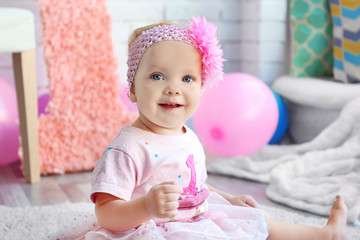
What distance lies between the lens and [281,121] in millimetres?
2146

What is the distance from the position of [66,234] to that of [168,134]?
30 cm

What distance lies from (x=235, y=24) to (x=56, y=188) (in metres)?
1.27

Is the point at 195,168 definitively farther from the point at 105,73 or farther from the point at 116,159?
the point at 105,73

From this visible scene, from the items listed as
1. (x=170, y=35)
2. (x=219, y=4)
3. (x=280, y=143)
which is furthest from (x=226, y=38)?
(x=170, y=35)

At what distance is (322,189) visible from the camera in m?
1.51

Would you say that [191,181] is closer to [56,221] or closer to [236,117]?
[56,221]

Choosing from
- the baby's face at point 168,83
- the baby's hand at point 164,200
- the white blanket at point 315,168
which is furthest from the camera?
the white blanket at point 315,168

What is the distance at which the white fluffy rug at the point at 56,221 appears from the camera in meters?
1.04

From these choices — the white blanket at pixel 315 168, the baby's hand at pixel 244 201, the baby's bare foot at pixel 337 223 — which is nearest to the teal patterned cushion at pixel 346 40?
the white blanket at pixel 315 168

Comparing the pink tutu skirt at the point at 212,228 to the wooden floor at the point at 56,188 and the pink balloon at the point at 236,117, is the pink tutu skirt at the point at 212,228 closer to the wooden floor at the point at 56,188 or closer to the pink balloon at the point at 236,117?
the wooden floor at the point at 56,188

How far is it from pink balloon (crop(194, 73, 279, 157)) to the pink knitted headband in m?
0.80

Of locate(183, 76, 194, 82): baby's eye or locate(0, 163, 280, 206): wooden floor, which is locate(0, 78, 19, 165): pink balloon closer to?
locate(0, 163, 280, 206): wooden floor

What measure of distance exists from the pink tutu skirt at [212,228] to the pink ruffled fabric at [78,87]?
89cm

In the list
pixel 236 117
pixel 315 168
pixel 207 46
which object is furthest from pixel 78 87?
pixel 207 46
